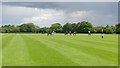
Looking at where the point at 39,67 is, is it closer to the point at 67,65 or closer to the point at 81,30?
the point at 67,65

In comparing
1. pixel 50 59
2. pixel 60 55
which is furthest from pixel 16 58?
pixel 60 55

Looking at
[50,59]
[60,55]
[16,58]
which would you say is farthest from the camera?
[60,55]

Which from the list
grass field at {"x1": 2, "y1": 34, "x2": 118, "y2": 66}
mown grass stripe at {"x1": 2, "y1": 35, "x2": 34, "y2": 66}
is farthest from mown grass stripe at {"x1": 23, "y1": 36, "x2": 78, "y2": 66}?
mown grass stripe at {"x1": 2, "y1": 35, "x2": 34, "y2": 66}

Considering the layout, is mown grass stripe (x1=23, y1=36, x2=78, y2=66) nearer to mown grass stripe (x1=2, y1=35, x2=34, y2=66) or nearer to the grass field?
the grass field

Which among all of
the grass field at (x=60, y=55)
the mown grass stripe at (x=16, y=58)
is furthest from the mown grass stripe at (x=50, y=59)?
the mown grass stripe at (x=16, y=58)

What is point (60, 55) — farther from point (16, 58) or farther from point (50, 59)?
point (16, 58)

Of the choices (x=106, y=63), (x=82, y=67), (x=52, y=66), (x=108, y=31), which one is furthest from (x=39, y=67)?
(x=108, y=31)

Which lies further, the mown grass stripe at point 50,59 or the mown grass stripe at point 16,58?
the mown grass stripe at point 16,58

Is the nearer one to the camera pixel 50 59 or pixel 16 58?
pixel 50 59

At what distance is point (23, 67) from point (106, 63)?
4556 millimetres

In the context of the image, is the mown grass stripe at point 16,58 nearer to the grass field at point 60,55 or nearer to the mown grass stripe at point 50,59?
the grass field at point 60,55

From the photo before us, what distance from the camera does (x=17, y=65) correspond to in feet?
48.1

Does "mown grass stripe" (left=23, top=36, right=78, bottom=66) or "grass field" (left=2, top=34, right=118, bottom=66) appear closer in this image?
"mown grass stripe" (left=23, top=36, right=78, bottom=66)

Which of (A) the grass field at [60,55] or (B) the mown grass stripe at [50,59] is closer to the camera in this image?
(B) the mown grass stripe at [50,59]
